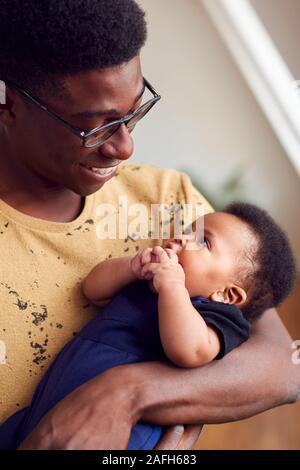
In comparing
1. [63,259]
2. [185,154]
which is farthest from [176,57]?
[63,259]

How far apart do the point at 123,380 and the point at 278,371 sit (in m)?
0.36

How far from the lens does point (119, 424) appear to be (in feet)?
3.81

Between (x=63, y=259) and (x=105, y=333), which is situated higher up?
(x=63, y=259)

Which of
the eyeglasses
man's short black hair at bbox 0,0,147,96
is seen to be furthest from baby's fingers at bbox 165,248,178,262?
man's short black hair at bbox 0,0,147,96

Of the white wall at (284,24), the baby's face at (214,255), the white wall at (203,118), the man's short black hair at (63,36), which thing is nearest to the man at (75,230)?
the man's short black hair at (63,36)

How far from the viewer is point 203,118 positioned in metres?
2.87

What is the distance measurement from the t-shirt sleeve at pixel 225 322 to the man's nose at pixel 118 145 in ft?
1.10

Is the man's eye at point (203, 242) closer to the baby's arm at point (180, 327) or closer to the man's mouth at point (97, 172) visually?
the baby's arm at point (180, 327)

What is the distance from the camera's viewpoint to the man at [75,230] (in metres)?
1.16

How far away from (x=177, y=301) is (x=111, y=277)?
0.69 ft

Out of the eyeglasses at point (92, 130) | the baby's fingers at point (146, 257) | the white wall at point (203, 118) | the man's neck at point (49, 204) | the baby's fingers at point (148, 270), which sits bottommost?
the white wall at point (203, 118)

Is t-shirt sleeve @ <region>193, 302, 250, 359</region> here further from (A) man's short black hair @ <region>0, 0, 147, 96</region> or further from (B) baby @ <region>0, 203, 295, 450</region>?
(A) man's short black hair @ <region>0, 0, 147, 96</region>

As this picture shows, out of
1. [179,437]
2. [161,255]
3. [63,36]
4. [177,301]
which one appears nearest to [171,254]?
[161,255]

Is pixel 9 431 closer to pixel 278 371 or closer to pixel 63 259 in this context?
pixel 63 259
